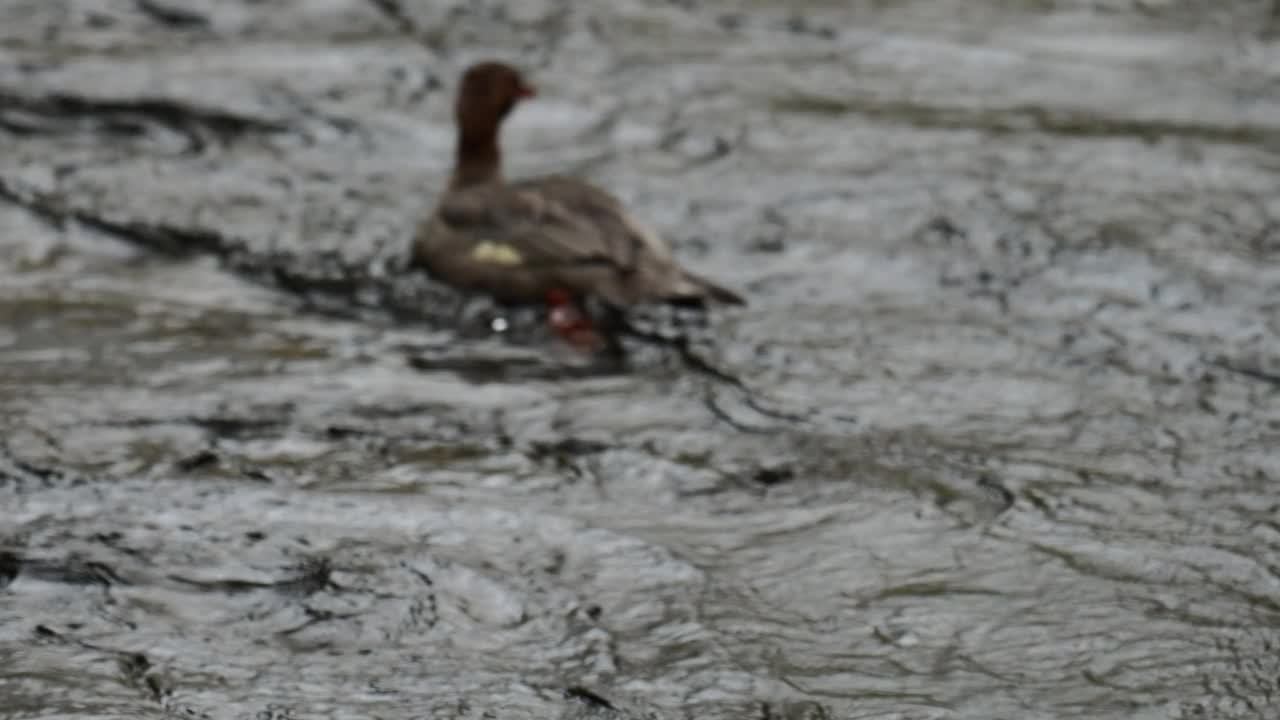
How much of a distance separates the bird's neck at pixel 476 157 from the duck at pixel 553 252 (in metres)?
0.01

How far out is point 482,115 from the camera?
336 inches

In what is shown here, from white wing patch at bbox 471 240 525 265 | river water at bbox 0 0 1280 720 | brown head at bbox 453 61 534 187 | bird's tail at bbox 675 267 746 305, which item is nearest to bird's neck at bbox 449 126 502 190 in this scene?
brown head at bbox 453 61 534 187

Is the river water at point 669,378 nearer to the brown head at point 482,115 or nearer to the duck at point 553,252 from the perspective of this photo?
the duck at point 553,252

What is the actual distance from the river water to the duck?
5.5 inches

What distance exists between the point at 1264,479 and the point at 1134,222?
263cm

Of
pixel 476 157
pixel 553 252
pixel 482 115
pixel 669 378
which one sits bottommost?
pixel 669 378

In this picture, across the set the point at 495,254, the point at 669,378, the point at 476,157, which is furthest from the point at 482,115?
the point at 669,378

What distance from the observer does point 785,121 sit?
32.7 ft

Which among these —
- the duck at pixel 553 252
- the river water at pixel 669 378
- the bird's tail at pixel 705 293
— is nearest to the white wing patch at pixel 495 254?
the duck at pixel 553 252

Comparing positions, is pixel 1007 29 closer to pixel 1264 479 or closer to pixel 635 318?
pixel 635 318

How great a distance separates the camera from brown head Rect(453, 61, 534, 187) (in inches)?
334

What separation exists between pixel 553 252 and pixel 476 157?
718 millimetres

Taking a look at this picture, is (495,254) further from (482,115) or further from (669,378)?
(669,378)

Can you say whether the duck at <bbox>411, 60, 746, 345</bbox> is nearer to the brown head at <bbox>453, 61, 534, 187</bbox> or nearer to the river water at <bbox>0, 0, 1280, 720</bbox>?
the brown head at <bbox>453, 61, 534, 187</bbox>
